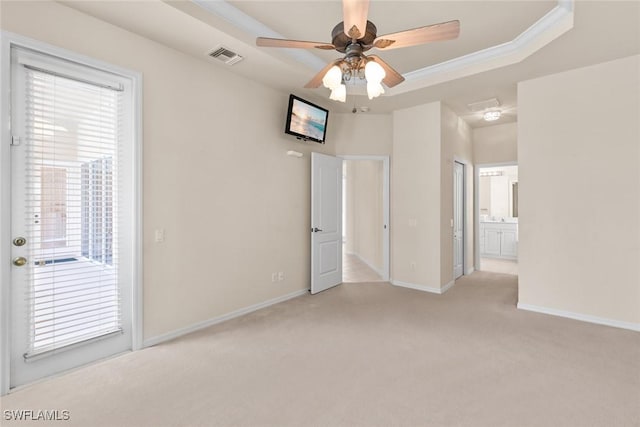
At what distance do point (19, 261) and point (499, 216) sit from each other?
8964 millimetres

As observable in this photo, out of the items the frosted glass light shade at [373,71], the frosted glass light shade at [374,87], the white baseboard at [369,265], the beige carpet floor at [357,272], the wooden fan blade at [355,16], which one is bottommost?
the beige carpet floor at [357,272]

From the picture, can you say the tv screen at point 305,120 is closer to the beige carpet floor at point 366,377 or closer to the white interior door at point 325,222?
the white interior door at point 325,222

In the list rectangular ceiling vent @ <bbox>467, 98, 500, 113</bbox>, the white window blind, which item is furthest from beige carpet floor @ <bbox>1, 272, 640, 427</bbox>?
rectangular ceiling vent @ <bbox>467, 98, 500, 113</bbox>

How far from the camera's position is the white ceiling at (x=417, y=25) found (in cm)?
251

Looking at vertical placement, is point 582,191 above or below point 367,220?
above

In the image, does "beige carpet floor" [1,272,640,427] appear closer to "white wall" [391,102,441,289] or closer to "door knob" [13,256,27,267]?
"door knob" [13,256,27,267]

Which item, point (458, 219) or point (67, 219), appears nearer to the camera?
point (67, 219)

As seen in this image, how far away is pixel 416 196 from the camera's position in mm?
4840

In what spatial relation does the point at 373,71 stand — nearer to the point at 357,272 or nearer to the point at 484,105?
the point at 484,105

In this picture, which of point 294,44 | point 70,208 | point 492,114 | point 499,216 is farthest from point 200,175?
point 499,216

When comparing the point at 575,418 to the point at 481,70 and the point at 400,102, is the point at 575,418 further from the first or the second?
the point at 400,102

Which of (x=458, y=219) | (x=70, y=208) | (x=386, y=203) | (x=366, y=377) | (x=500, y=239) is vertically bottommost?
(x=366, y=377)

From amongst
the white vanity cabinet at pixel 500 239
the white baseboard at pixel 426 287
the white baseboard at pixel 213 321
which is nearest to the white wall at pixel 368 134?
the white baseboard at pixel 426 287

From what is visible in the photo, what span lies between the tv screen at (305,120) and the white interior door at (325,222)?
1.04 feet
